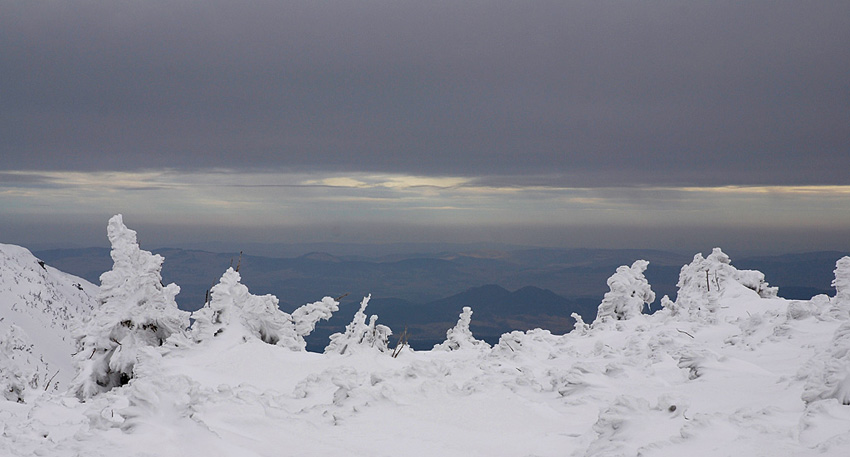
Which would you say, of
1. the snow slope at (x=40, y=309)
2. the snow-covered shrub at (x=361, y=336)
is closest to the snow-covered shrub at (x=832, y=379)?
the snow-covered shrub at (x=361, y=336)

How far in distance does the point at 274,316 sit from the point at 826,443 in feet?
48.2

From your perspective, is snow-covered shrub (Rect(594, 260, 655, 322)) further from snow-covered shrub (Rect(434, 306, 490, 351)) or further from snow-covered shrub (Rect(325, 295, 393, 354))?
snow-covered shrub (Rect(325, 295, 393, 354))

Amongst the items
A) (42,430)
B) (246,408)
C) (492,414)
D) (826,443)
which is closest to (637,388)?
(492,414)

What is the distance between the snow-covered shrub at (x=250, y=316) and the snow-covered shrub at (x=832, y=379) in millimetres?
12773

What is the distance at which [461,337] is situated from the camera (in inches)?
833

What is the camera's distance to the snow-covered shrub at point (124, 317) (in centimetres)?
1586

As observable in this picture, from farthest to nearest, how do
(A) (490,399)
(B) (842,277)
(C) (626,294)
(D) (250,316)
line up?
(C) (626,294)
(D) (250,316)
(B) (842,277)
(A) (490,399)

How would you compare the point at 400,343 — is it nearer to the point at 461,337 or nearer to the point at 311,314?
the point at 311,314

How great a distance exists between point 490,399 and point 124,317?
38.5 ft

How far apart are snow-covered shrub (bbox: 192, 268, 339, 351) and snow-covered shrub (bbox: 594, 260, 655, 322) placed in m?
10.4

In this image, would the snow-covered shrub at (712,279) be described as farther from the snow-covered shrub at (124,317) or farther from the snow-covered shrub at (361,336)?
the snow-covered shrub at (124,317)

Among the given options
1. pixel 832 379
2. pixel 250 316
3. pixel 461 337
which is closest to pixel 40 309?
pixel 250 316

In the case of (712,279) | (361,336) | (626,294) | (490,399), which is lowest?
(361,336)

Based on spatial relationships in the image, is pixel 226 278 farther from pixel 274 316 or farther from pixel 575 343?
pixel 575 343
